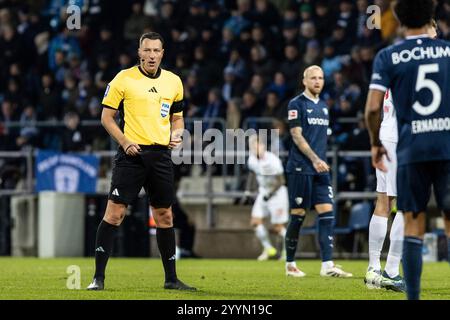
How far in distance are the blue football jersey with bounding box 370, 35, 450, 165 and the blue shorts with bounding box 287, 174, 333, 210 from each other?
6120mm

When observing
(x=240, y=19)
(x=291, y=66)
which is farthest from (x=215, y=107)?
(x=240, y=19)

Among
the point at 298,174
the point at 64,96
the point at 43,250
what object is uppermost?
the point at 64,96

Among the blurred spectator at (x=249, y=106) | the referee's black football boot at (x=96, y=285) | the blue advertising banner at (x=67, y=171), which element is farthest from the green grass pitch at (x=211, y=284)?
the blurred spectator at (x=249, y=106)

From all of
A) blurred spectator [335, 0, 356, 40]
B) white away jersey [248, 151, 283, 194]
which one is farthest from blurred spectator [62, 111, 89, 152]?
blurred spectator [335, 0, 356, 40]

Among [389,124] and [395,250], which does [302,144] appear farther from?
[395,250]

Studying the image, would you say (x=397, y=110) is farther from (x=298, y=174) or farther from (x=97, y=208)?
(x=97, y=208)

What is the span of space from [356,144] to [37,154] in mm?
6133

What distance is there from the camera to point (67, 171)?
73.2 feet

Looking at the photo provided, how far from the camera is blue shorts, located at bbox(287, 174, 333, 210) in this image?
1411 centimetres

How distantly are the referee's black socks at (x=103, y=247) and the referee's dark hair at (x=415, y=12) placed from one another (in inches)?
160
